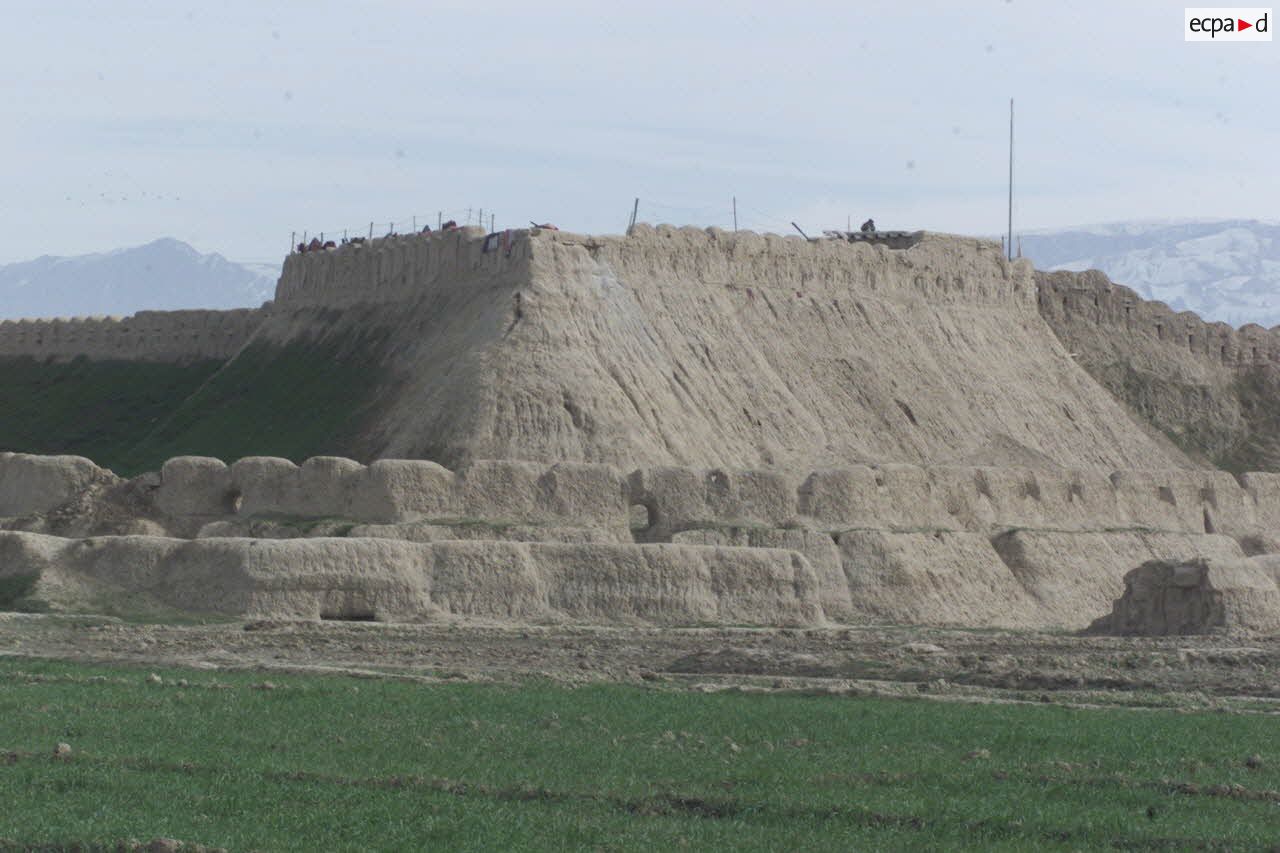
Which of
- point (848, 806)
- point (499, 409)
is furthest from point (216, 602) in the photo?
point (848, 806)

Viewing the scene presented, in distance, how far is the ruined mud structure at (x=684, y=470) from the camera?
38.3 meters

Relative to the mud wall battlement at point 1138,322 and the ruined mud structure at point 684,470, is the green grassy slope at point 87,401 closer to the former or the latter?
the ruined mud structure at point 684,470

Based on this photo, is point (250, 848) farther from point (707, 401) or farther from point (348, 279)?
point (348, 279)

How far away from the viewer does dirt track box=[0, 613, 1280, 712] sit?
93.4 feet

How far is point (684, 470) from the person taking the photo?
44.3 meters

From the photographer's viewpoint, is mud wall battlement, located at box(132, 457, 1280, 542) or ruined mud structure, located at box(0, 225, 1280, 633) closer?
ruined mud structure, located at box(0, 225, 1280, 633)

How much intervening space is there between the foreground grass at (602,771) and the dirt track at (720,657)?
2.38 metres

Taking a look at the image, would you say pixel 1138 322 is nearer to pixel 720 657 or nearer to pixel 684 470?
pixel 684 470

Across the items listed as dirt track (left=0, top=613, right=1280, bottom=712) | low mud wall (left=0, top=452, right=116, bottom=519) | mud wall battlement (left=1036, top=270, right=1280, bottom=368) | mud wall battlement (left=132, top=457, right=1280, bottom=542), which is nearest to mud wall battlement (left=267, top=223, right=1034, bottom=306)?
mud wall battlement (left=1036, top=270, right=1280, bottom=368)

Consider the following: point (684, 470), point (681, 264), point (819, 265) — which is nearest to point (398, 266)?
point (681, 264)

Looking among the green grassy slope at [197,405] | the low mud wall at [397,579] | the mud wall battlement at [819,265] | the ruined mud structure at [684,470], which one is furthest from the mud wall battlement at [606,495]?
the mud wall battlement at [819,265]

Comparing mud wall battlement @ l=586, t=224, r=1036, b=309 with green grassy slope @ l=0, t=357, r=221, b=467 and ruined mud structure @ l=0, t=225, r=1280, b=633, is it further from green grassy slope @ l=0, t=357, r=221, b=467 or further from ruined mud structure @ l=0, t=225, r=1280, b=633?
green grassy slope @ l=0, t=357, r=221, b=467

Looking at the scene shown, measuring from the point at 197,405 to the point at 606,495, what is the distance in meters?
25.5

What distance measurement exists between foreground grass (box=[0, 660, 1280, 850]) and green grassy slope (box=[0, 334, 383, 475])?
31.2 m
